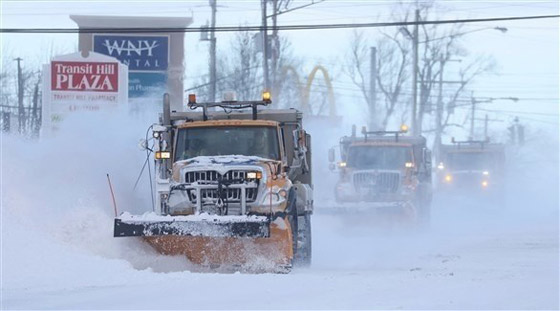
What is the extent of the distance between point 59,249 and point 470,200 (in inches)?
1167

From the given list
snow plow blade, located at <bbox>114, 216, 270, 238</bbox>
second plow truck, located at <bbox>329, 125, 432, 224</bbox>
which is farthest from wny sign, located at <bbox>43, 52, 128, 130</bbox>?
snow plow blade, located at <bbox>114, 216, 270, 238</bbox>

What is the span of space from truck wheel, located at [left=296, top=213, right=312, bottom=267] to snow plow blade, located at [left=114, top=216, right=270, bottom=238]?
7.97 ft

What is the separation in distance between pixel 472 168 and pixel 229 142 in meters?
28.2

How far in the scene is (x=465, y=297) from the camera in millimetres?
12141

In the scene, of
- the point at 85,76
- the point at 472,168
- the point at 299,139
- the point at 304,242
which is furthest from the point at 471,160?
the point at 299,139

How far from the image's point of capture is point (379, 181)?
2897 centimetres

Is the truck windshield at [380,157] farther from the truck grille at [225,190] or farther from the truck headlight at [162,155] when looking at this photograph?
the truck grille at [225,190]

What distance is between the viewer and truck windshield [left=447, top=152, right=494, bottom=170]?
43622mm

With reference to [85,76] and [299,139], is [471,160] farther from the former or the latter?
[299,139]

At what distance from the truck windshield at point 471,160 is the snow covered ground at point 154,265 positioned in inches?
730

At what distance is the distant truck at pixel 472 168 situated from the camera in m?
43.0

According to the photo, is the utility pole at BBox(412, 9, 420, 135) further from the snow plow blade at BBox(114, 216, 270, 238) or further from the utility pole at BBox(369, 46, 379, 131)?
the snow plow blade at BBox(114, 216, 270, 238)

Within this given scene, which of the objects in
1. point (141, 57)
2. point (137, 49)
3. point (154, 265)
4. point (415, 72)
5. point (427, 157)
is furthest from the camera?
point (415, 72)

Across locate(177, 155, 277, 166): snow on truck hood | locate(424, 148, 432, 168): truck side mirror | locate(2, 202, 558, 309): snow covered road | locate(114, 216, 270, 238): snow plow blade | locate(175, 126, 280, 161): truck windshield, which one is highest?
locate(175, 126, 280, 161): truck windshield
